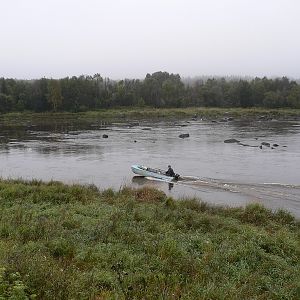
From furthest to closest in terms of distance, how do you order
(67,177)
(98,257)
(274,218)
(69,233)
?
(67,177), (274,218), (69,233), (98,257)

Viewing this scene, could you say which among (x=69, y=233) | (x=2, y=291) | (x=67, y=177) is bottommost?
(x=67, y=177)

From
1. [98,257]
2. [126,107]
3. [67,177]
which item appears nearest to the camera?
[98,257]

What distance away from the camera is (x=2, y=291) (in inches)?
296

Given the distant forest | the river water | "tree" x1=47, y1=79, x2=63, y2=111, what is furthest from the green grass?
the river water

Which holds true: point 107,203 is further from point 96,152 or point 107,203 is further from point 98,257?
point 96,152

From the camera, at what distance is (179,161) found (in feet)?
159

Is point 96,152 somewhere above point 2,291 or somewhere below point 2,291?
below

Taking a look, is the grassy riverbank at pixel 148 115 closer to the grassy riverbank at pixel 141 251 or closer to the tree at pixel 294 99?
the tree at pixel 294 99

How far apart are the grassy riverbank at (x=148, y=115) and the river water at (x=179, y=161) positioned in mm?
39590

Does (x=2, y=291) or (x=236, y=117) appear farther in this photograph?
(x=236, y=117)

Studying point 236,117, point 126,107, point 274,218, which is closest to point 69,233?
point 274,218

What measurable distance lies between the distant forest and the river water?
50.1 metres

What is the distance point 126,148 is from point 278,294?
48.0 meters

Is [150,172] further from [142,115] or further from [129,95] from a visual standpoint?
[129,95]
